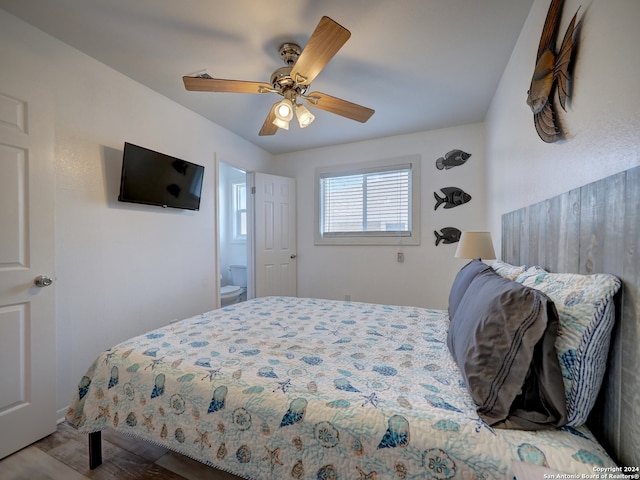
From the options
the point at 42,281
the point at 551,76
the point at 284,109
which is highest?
the point at 284,109

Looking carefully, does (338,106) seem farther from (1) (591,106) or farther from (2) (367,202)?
(2) (367,202)

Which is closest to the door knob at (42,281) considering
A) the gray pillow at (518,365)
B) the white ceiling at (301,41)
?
the white ceiling at (301,41)

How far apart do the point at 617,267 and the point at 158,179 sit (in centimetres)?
284

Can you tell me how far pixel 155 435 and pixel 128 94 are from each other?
247 cm

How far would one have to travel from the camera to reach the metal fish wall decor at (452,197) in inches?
127

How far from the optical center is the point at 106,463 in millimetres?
1446

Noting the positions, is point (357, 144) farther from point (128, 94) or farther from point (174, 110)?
A: point (128, 94)

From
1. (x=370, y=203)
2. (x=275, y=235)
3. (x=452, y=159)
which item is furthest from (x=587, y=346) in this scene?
(x=275, y=235)

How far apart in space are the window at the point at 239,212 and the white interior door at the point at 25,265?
316cm

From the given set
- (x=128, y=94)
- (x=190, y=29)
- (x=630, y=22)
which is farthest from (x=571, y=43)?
(x=128, y=94)

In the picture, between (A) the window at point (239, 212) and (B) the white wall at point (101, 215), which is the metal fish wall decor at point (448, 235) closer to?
(B) the white wall at point (101, 215)

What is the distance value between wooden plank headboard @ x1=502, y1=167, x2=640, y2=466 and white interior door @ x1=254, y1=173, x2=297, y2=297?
3138mm

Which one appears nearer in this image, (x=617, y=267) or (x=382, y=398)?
(x=617, y=267)

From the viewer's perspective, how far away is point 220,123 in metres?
3.11
